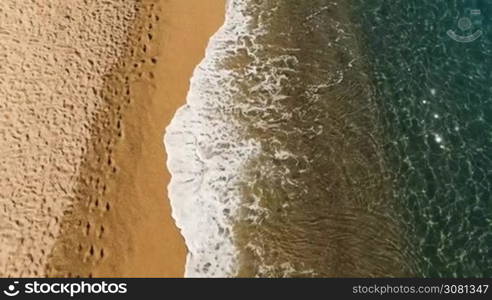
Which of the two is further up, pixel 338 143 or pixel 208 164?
pixel 338 143

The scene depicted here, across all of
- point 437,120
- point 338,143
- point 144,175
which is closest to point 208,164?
point 144,175

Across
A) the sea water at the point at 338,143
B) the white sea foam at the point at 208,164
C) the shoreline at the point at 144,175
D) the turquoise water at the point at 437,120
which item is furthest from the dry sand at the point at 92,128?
the turquoise water at the point at 437,120

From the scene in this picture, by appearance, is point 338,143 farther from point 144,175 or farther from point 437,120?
point 144,175

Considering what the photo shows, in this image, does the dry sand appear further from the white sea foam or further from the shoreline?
the white sea foam

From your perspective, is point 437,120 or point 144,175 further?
point 437,120

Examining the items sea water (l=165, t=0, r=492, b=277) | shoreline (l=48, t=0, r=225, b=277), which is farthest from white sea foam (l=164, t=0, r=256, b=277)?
shoreline (l=48, t=0, r=225, b=277)

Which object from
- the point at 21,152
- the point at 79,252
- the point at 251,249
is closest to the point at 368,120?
the point at 251,249
